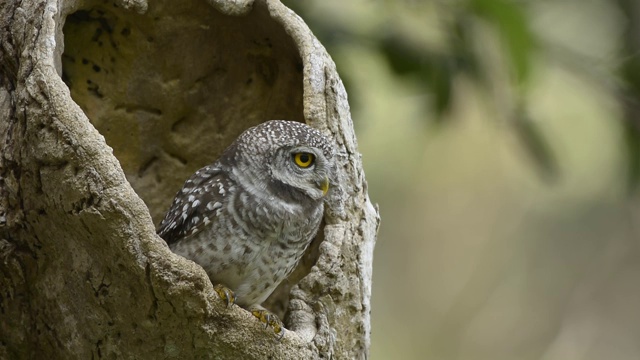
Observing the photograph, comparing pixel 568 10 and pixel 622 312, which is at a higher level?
pixel 568 10

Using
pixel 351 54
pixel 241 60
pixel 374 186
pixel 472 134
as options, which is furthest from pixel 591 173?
pixel 241 60

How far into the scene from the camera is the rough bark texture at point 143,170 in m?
3.03

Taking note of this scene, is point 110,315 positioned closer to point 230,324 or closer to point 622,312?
point 230,324

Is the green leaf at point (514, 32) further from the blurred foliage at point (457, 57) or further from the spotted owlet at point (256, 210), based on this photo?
the spotted owlet at point (256, 210)

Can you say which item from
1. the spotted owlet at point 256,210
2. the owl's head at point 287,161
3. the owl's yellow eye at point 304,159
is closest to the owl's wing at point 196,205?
the spotted owlet at point 256,210

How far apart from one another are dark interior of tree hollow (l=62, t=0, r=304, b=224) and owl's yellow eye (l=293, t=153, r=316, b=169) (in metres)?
0.54

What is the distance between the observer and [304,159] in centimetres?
363

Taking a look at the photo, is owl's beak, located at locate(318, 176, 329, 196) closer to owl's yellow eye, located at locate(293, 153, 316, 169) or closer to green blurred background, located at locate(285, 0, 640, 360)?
owl's yellow eye, located at locate(293, 153, 316, 169)

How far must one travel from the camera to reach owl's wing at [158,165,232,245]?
3527 millimetres

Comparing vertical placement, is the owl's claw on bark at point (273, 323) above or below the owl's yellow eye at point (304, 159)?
below

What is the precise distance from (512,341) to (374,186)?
1.73 m

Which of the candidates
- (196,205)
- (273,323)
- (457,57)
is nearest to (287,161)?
(196,205)

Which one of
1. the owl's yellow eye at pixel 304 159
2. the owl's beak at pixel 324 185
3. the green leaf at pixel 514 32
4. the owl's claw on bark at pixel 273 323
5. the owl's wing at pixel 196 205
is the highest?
the green leaf at pixel 514 32

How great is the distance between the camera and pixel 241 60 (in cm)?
424
